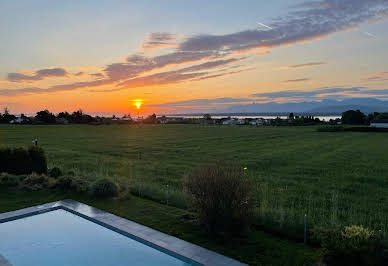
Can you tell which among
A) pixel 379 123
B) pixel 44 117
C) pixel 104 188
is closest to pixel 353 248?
pixel 104 188

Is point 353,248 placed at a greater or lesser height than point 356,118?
lesser

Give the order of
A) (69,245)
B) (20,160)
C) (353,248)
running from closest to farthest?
(353,248) → (69,245) → (20,160)

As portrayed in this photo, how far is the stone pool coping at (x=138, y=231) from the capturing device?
17.2 feet

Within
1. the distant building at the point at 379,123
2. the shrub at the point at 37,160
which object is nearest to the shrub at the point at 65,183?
the shrub at the point at 37,160

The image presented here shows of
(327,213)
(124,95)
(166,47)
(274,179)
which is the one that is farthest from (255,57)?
(124,95)

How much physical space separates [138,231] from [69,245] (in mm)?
1693

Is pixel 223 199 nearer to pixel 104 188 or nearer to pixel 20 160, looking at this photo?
pixel 104 188

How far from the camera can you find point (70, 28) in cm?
1556

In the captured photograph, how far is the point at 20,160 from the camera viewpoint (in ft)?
40.8

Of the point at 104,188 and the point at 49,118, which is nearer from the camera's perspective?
the point at 104,188

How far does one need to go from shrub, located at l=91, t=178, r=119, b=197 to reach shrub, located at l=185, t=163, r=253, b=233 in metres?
3.90

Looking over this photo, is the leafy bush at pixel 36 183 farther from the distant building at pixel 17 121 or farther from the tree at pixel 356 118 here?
the tree at pixel 356 118

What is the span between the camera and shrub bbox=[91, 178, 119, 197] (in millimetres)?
9234

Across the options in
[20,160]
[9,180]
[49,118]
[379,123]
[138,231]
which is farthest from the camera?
[49,118]
